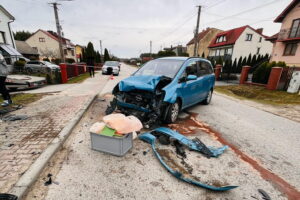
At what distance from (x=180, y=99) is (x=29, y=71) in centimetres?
1935

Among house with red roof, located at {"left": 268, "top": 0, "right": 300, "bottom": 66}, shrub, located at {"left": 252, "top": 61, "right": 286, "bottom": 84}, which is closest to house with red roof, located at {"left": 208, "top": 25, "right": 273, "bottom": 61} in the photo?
house with red roof, located at {"left": 268, "top": 0, "right": 300, "bottom": 66}

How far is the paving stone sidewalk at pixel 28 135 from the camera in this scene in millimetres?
2180

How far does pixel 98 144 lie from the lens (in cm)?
277

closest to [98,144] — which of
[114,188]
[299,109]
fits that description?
[114,188]

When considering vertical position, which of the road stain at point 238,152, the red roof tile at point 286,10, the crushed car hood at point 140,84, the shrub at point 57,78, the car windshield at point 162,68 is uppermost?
the red roof tile at point 286,10

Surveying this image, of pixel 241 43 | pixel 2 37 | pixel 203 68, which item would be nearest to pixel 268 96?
pixel 203 68

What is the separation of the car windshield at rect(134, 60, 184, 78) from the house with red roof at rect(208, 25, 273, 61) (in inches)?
1329

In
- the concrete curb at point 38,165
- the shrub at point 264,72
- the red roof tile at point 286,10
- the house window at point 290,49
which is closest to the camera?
the concrete curb at point 38,165

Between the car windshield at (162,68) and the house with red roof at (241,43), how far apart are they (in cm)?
3376

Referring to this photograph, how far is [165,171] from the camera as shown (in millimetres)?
2361

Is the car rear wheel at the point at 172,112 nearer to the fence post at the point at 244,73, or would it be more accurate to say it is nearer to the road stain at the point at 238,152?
the road stain at the point at 238,152

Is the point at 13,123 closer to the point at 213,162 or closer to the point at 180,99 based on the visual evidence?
the point at 180,99

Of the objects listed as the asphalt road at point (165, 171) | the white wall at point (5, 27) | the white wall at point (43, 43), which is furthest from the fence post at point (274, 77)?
the white wall at point (43, 43)

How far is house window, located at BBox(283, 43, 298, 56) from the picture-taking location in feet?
63.2
